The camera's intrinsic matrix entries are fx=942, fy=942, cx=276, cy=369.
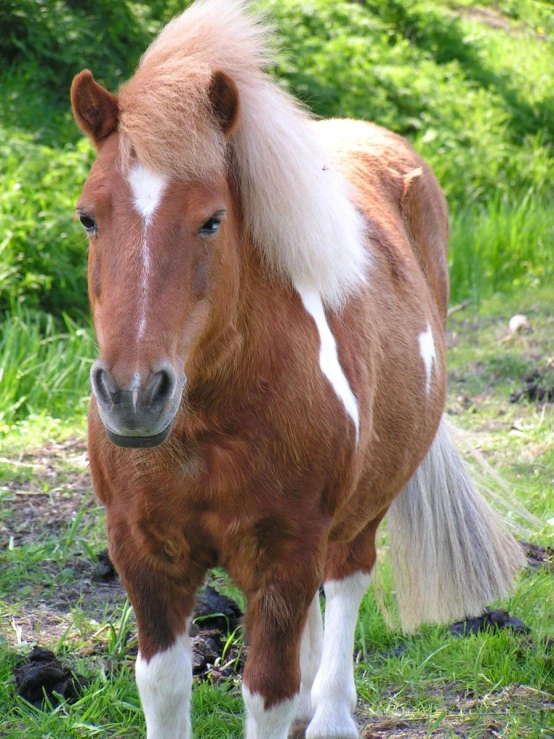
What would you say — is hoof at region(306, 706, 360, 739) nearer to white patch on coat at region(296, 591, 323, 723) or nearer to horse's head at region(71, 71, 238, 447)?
white patch on coat at region(296, 591, 323, 723)

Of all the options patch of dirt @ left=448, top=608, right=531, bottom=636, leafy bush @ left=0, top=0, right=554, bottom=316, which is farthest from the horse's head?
leafy bush @ left=0, top=0, right=554, bottom=316

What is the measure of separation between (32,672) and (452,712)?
1.31m

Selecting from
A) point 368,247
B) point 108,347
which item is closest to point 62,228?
point 368,247

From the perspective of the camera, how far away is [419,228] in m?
3.71

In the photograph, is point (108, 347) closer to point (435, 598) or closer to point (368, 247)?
point (368, 247)

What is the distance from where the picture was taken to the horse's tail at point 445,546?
11.2ft

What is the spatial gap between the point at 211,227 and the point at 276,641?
1.02 meters

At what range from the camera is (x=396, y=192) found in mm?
3617

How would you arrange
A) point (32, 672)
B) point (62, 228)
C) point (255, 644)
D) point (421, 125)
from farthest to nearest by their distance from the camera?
1. point (421, 125)
2. point (62, 228)
3. point (32, 672)
4. point (255, 644)

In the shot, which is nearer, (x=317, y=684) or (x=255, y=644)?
(x=255, y=644)

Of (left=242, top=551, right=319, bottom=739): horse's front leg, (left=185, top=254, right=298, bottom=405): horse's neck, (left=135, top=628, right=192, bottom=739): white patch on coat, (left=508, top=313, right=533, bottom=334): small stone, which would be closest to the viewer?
(left=185, top=254, right=298, bottom=405): horse's neck

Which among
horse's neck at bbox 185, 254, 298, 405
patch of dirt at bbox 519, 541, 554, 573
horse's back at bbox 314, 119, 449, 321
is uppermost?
horse's neck at bbox 185, 254, 298, 405

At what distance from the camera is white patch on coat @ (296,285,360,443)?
2373mm

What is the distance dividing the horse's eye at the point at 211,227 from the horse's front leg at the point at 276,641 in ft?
2.65
